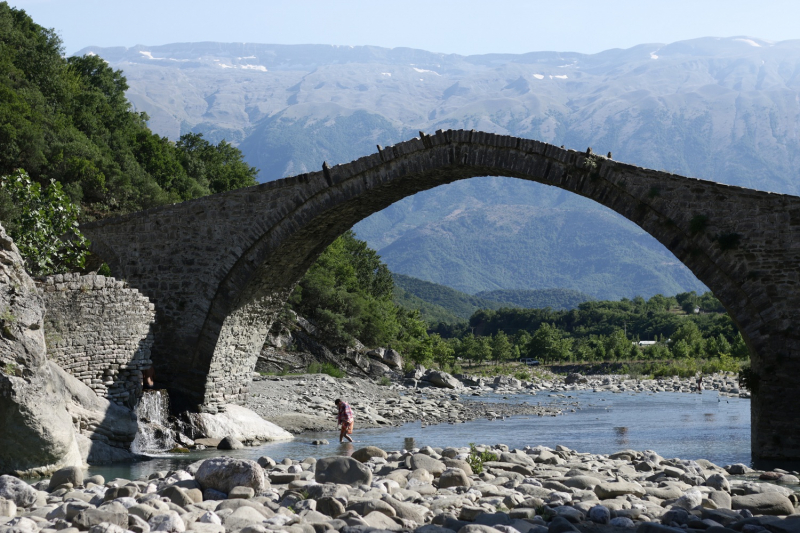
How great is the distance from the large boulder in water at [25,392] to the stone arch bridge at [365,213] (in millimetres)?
5132

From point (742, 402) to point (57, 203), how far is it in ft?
68.4

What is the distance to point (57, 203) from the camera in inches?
575

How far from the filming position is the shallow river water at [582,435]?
1259cm

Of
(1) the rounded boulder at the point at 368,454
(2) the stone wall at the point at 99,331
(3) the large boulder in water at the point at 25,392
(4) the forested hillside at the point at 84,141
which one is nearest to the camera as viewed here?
(3) the large boulder in water at the point at 25,392

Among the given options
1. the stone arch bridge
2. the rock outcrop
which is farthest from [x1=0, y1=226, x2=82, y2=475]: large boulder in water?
the stone arch bridge

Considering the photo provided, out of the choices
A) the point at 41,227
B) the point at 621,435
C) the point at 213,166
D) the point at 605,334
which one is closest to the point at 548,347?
the point at 605,334

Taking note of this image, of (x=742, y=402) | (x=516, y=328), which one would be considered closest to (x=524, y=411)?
(x=742, y=402)

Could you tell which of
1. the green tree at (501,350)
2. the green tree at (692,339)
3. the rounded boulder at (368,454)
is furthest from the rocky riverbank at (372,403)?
the green tree at (501,350)

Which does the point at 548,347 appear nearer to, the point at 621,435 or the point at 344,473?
the point at 621,435

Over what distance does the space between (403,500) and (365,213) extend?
8941 millimetres

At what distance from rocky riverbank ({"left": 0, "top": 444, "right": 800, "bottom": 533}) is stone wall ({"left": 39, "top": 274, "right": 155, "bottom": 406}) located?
363 centimetres

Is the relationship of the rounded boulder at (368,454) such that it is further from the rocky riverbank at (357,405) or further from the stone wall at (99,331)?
the rocky riverbank at (357,405)

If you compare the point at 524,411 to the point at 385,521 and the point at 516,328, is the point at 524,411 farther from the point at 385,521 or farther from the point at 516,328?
the point at 516,328

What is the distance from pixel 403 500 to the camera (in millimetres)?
7250
